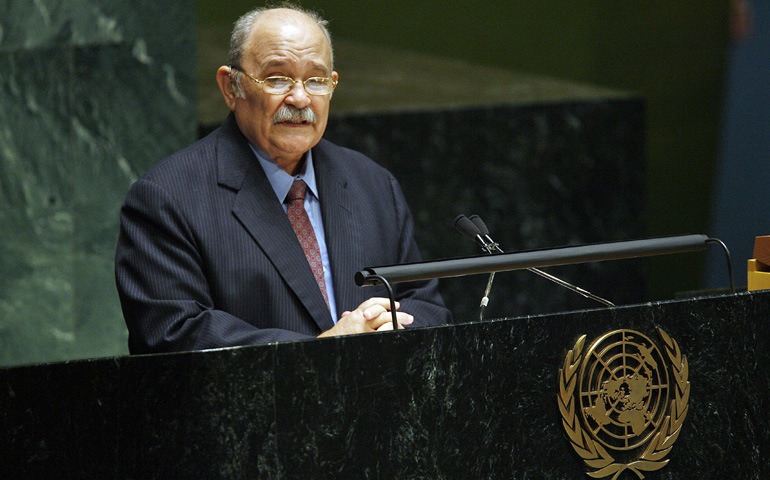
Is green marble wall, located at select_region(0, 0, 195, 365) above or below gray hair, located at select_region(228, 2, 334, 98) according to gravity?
below

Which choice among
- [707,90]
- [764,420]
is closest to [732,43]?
[707,90]

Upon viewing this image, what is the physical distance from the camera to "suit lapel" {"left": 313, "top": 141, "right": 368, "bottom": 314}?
2932 mm

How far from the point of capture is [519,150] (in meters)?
5.43

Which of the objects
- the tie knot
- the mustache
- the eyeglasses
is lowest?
the tie knot

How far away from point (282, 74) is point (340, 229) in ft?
1.45

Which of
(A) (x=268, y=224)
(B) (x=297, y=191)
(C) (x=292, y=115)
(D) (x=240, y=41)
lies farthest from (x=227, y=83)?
(A) (x=268, y=224)

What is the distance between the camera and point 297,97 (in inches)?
115

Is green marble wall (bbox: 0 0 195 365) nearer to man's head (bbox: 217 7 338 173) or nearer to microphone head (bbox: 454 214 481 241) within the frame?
man's head (bbox: 217 7 338 173)


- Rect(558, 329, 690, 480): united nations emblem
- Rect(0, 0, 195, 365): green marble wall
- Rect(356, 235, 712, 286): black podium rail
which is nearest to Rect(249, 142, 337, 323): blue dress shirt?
Rect(356, 235, 712, 286): black podium rail

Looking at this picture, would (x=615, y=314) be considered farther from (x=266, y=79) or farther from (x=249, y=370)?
(x=266, y=79)

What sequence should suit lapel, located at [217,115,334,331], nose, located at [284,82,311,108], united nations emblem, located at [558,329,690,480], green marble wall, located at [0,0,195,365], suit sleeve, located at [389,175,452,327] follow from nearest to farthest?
united nations emblem, located at [558,329,690,480]
suit lapel, located at [217,115,334,331]
nose, located at [284,82,311,108]
suit sleeve, located at [389,175,452,327]
green marble wall, located at [0,0,195,365]

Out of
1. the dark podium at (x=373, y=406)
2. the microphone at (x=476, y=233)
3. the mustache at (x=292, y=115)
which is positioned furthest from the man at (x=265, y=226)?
the dark podium at (x=373, y=406)

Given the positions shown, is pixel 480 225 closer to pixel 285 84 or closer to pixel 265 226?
pixel 265 226

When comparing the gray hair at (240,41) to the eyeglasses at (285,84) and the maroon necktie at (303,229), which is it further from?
the maroon necktie at (303,229)
